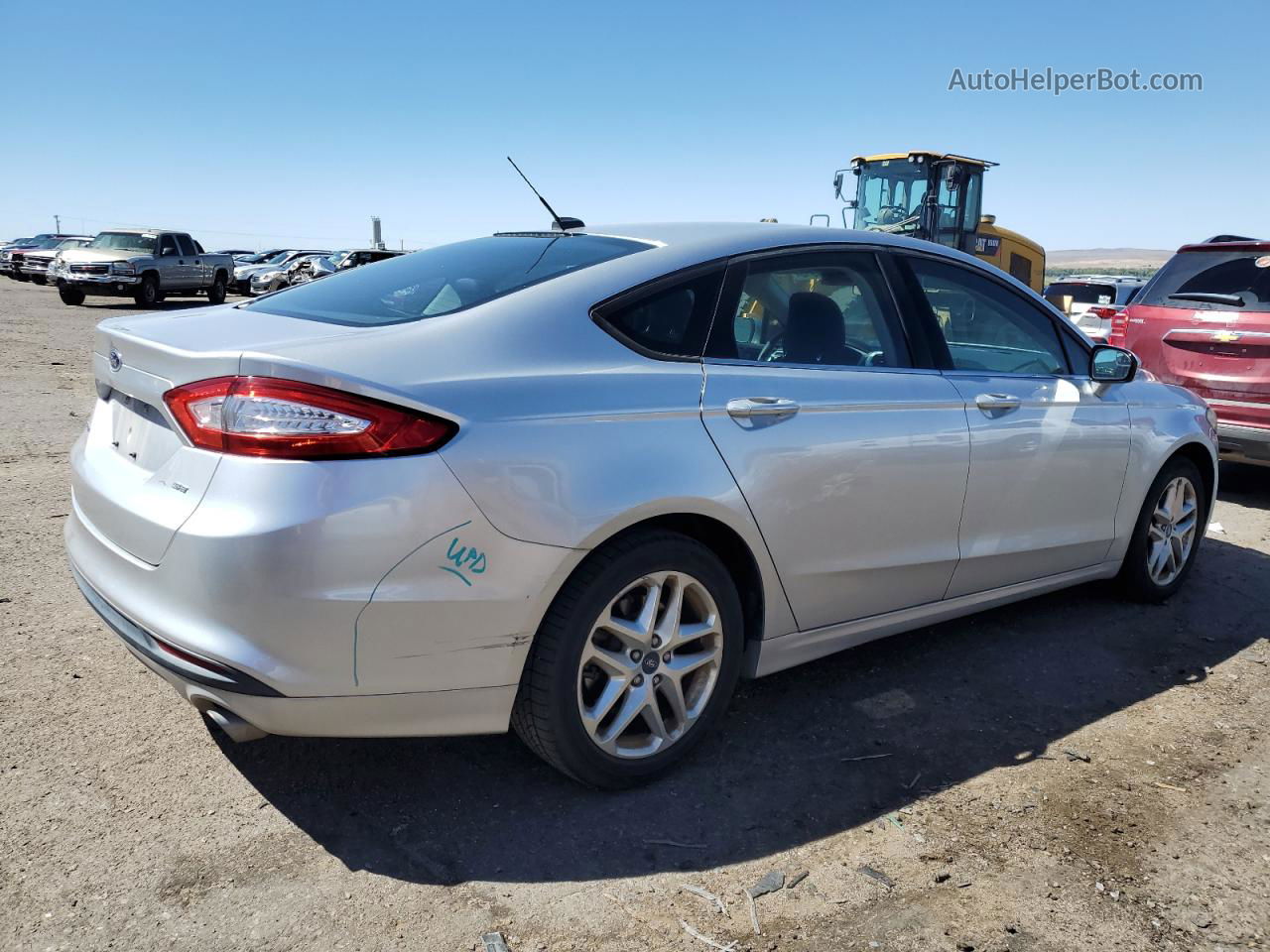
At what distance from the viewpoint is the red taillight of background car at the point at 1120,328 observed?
764 cm

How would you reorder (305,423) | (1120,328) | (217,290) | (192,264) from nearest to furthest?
(305,423)
(1120,328)
(192,264)
(217,290)

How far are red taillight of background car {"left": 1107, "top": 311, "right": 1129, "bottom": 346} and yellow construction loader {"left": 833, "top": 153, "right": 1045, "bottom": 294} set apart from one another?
7492 mm

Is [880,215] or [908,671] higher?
[880,215]

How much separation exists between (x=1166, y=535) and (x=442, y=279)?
12.0 ft

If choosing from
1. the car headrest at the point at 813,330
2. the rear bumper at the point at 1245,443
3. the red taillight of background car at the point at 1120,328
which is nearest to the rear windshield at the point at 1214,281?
the red taillight of background car at the point at 1120,328

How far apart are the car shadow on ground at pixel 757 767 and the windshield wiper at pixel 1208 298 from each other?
138 inches

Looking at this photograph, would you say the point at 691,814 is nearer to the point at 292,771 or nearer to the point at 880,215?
the point at 292,771

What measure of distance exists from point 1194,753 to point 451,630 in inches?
101

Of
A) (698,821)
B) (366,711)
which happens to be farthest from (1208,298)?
(366,711)

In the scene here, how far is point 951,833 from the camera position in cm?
283

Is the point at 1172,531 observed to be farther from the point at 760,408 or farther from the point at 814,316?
the point at 760,408

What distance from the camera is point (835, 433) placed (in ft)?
10.5

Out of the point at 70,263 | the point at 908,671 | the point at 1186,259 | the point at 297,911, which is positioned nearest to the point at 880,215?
the point at 1186,259

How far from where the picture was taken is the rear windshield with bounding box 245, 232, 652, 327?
293 centimetres
